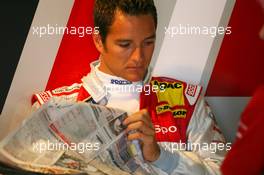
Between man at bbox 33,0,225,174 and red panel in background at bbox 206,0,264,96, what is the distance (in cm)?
19

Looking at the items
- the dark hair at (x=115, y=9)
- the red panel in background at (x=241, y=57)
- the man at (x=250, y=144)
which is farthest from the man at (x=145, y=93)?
the man at (x=250, y=144)

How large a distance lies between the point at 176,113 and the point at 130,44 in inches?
9.8

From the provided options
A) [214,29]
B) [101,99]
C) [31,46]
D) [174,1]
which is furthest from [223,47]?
[31,46]

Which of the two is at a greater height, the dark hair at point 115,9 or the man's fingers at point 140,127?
the dark hair at point 115,9

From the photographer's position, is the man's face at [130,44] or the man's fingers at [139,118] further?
the man's face at [130,44]

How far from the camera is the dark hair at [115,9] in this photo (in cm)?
112

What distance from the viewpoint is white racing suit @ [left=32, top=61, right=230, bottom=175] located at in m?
1.16

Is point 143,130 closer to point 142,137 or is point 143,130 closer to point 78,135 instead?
point 142,137

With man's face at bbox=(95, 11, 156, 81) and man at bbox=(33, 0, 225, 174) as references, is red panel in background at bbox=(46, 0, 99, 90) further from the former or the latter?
man's face at bbox=(95, 11, 156, 81)

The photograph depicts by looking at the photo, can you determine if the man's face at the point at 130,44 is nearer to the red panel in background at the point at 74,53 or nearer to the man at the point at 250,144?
the red panel in background at the point at 74,53

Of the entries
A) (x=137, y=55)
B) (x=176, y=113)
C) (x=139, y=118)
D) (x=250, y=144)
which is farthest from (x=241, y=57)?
(x=250, y=144)

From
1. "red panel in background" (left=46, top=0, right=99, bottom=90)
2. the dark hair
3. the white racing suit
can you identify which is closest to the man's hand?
the white racing suit

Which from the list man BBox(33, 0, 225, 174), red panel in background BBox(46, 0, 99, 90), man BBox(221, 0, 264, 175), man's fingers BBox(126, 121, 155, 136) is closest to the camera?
man BBox(221, 0, 264, 175)

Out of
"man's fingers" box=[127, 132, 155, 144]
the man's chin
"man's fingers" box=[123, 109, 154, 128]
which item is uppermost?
the man's chin
